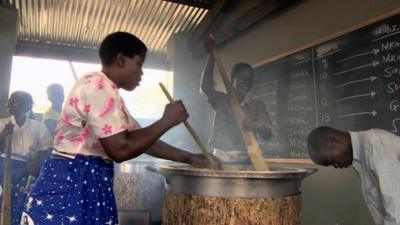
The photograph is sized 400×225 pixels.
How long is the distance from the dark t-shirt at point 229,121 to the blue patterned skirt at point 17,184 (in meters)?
1.91

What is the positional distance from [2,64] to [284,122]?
13.9 ft

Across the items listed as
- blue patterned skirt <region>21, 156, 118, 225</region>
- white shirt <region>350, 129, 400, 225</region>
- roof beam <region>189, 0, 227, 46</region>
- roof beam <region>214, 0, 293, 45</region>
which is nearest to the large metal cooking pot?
white shirt <region>350, 129, 400, 225</region>

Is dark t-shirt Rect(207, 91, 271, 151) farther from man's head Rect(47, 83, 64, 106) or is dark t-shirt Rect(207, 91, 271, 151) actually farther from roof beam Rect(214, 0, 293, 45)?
man's head Rect(47, 83, 64, 106)

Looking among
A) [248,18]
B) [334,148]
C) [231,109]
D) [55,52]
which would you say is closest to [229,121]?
[231,109]

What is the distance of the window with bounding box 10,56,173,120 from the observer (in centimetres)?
598

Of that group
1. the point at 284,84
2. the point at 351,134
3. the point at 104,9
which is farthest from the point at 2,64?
the point at 351,134

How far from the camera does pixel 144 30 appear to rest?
6246mm

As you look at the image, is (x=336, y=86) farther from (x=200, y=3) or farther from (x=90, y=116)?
(x=200, y=3)

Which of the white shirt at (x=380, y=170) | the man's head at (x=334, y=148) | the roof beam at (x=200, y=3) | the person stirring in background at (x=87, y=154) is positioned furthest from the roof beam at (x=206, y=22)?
the person stirring in background at (x=87, y=154)

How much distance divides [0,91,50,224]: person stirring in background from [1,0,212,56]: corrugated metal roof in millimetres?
2283

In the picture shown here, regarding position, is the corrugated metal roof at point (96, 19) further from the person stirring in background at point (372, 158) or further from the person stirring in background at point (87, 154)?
the person stirring in background at point (87, 154)

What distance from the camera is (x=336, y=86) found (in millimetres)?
3357

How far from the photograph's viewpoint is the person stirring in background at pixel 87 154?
1.36 metres

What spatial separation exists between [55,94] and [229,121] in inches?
87.7
